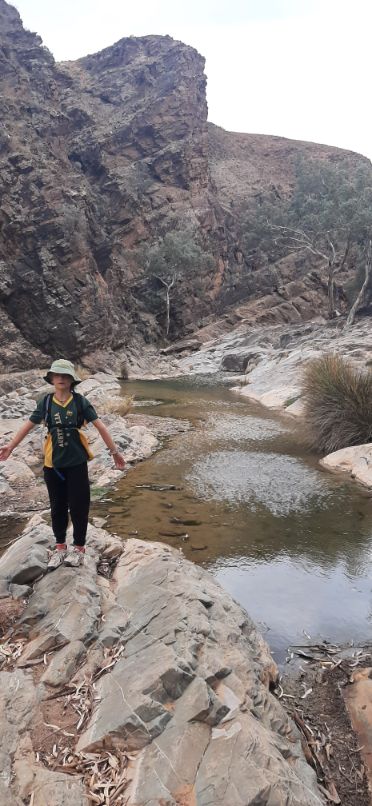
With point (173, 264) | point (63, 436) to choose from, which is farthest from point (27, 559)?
point (173, 264)

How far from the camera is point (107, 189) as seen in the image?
4509cm

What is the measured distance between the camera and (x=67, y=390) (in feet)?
13.3

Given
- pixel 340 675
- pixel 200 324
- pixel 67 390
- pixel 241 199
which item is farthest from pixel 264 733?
pixel 241 199

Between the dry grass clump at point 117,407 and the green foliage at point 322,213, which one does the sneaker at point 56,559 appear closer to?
the dry grass clump at point 117,407

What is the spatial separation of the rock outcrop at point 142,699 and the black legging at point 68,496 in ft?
1.11

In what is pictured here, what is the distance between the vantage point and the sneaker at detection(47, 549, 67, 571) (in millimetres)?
3967

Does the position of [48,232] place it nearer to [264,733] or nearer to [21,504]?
[21,504]

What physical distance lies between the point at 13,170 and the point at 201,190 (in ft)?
82.9

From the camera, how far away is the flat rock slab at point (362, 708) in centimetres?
301

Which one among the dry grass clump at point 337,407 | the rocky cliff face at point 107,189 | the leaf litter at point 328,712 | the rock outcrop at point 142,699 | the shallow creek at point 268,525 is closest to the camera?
the rock outcrop at point 142,699

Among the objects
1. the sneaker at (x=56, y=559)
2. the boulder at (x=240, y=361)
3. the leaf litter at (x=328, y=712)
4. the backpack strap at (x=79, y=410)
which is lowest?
the boulder at (x=240, y=361)

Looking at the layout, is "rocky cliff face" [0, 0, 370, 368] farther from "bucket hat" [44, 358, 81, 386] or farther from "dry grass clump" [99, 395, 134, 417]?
"bucket hat" [44, 358, 81, 386]

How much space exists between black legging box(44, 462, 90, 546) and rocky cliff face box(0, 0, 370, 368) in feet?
79.1

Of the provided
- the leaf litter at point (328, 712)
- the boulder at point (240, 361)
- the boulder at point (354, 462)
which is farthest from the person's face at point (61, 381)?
the boulder at point (240, 361)
